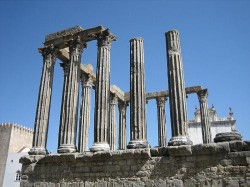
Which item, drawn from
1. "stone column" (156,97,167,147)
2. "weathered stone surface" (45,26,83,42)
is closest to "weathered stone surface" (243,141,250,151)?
"weathered stone surface" (45,26,83,42)

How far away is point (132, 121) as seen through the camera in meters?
11.3

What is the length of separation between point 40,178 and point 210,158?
7.52 meters

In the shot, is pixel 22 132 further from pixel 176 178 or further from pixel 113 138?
pixel 176 178

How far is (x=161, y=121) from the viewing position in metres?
20.7

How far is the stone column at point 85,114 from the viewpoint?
15.5 meters

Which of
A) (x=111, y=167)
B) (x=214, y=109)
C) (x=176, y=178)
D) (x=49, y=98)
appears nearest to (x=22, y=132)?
(x=49, y=98)

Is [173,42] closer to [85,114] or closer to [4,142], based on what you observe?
[85,114]

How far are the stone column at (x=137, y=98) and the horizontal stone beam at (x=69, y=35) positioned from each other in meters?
2.28

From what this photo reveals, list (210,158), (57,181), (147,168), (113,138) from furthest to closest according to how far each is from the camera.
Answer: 1. (113,138)
2. (57,181)
3. (147,168)
4. (210,158)

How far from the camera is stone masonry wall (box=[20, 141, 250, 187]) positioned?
8166 millimetres

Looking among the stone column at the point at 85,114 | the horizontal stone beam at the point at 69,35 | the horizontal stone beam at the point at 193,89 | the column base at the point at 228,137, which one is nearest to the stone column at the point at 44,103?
the horizontal stone beam at the point at 69,35

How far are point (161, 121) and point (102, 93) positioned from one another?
9.72 metres

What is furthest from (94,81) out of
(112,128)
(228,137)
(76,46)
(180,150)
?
(228,137)

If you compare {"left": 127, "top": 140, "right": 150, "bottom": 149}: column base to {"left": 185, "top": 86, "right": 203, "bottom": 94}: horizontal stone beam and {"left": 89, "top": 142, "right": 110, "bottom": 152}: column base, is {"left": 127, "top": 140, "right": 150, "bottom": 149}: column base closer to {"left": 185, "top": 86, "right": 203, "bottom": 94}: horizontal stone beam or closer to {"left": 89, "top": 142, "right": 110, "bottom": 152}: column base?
{"left": 89, "top": 142, "right": 110, "bottom": 152}: column base
